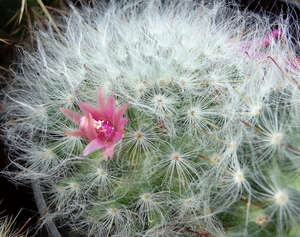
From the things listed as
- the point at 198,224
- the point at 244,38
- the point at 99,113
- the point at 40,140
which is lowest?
the point at 40,140

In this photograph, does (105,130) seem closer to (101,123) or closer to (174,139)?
(101,123)

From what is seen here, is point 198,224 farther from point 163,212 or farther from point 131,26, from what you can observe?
point 131,26

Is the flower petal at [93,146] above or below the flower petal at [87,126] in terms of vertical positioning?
below

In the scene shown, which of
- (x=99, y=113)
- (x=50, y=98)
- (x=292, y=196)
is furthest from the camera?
(x=50, y=98)

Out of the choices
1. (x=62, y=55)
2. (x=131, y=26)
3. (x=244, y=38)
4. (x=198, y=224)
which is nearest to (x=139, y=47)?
(x=131, y=26)

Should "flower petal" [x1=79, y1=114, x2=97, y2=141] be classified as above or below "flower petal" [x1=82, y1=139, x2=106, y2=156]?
above
